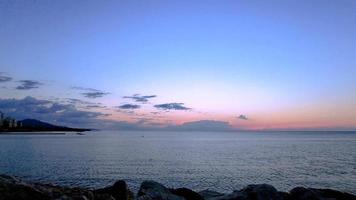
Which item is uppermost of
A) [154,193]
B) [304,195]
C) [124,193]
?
[124,193]

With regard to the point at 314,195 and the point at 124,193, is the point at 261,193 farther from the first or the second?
the point at 124,193

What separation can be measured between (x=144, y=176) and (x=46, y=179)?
1079 centimetres

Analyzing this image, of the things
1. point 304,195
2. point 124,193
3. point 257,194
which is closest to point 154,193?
point 124,193

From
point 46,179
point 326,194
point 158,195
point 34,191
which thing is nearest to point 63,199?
point 34,191

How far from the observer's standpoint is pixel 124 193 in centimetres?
1538

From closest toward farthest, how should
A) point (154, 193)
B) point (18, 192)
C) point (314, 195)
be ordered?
point (18, 192) < point (314, 195) < point (154, 193)

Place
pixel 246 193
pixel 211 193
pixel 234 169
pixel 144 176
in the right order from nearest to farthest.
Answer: pixel 246 193 → pixel 211 193 → pixel 144 176 → pixel 234 169

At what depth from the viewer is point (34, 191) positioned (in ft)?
30.5

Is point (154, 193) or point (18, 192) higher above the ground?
Result: point (18, 192)

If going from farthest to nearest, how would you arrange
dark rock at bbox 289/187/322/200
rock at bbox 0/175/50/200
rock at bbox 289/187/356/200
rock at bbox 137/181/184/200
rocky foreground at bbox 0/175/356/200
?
rock at bbox 289/187/356/200
dark rock at bbox 289/187/322/200
rock at bbox 137/181/184/200
rocky foreground at bbox 0/175/356/200
rock at bbox 0/175/50/200

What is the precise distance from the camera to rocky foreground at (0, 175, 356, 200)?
923 cm

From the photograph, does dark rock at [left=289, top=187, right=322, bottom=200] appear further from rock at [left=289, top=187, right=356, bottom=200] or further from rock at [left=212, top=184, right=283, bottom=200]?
rock at [left=212, top=184, right=283, bottom=200]

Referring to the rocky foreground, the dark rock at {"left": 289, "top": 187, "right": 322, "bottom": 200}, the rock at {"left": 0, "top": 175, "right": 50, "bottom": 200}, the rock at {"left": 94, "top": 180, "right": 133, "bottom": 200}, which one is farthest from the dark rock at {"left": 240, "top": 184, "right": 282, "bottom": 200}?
the rock at {"left": 0, "top": 175, "right": 50, "bottom": 200}

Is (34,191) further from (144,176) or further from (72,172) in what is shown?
(72,172)
